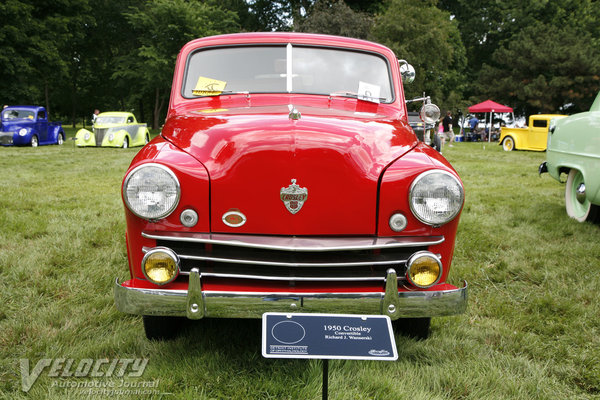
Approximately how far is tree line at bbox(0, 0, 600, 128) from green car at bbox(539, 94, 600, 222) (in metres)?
17.4

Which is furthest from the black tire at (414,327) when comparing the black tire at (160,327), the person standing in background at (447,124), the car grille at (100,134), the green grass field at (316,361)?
the person standing in background at (447,124)

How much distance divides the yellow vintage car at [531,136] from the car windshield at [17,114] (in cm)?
1622

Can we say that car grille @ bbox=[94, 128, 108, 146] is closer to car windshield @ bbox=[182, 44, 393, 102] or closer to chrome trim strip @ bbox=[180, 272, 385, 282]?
car windshield @ bbox=[182, 44, 393, 102]

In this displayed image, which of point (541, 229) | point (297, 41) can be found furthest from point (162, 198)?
point (541, 229)

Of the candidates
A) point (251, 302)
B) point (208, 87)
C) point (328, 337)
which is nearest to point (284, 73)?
point (208, 87)

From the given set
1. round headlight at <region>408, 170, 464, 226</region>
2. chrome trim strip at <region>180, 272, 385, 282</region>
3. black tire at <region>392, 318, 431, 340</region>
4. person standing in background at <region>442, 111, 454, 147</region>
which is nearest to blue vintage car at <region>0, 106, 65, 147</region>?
person standing in background at <region>442, 111, 454, 147</region>

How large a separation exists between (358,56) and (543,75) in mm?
31766

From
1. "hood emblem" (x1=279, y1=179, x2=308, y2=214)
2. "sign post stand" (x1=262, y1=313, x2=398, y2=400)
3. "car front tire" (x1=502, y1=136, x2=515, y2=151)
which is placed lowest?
"car front tire" (x1=502, y1=136, x2=515, y2=151)

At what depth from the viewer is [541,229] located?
4.90 m

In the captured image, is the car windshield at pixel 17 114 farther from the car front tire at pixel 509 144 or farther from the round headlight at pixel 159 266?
the car front tire at pixel 509 144

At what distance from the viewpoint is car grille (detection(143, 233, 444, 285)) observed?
2.01m

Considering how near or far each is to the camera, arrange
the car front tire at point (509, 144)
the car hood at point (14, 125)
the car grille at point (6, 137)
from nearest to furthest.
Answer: the car grille at point (6, 137) < the car hood at point (14, 125) < the car front tire at point (509, 144)

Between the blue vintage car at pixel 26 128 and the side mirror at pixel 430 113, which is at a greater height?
the side mirror at pixel 430 113

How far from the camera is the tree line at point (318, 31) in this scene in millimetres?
22625
